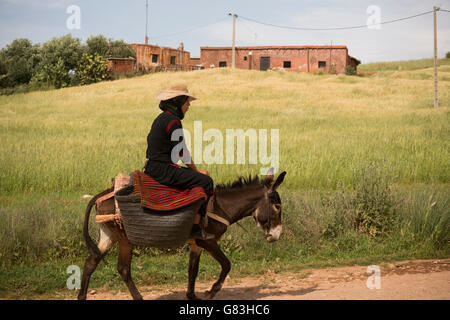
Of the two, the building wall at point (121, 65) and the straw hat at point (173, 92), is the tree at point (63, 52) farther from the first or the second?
the straw hat at point (173, 92)

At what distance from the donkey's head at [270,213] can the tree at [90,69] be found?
5065cm

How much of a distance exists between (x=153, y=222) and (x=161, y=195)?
1.08 feet

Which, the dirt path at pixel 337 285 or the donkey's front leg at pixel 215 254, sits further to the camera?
the dirt path at pixel 337 285

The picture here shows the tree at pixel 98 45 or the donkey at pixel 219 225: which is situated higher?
the tree at pixel 98 45

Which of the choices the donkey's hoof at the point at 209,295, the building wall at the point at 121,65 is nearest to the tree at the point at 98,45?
the building wall at the point at 121,65

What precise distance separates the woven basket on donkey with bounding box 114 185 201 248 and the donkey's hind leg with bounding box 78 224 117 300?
0.49 metres

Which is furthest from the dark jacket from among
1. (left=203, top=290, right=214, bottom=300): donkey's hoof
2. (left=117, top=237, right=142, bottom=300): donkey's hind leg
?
(left=203, top=290, right=214, bottom=300): donkey's hoof

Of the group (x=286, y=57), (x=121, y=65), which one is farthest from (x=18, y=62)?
(x=286, y=57)

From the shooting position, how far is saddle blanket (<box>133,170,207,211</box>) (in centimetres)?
559

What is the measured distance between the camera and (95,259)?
590 cm

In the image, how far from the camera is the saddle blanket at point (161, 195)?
559 centimetres

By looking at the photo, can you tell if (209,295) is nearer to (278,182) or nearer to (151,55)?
(278,182)
